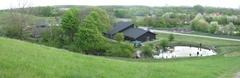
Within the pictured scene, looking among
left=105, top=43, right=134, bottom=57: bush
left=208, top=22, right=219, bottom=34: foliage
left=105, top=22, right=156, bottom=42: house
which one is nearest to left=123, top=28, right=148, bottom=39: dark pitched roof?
left=105, top=22, right=156, bottom=42: house

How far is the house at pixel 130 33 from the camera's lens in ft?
177

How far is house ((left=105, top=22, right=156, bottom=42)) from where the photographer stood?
177ft

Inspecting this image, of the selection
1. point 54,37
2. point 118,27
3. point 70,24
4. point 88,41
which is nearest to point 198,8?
point 118,27

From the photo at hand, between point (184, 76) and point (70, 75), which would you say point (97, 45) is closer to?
point (184, 76)

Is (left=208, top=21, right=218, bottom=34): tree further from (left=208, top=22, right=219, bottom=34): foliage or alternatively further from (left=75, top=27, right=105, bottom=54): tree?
(left=75, top=27, right=105, bottom=54): tree

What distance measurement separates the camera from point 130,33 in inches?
2172

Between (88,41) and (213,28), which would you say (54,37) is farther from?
(213,28)

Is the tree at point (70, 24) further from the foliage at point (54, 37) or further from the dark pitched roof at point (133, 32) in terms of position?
the dark pitched roof at point (133, 32)

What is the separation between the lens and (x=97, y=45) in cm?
3909

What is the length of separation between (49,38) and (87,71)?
32271mm

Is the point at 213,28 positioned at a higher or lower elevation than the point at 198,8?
lower

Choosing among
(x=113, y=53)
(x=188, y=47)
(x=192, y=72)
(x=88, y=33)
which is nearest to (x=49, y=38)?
(x=88, y=33)

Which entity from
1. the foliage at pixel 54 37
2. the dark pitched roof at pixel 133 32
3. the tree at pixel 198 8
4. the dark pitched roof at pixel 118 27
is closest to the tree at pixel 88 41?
the foliage at pixel 54 37

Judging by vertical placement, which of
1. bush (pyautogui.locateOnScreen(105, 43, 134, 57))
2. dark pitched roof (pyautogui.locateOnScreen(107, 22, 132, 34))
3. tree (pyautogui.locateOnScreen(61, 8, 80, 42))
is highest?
tree (pyautogui.locateOnScreen(61, 8, 80, 42))
